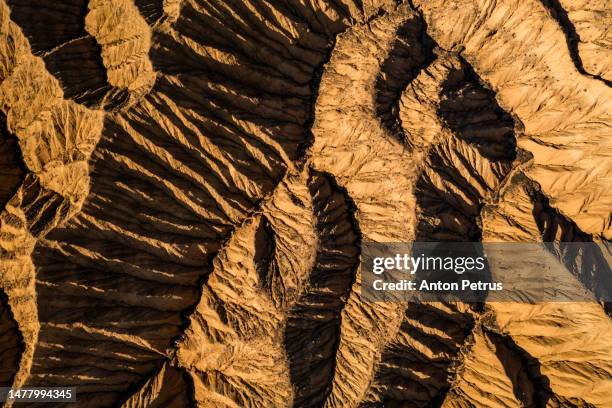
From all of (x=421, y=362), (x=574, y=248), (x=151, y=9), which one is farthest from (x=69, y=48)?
(x=574, y=248)

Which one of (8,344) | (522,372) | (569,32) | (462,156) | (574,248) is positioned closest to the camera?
(8,344)

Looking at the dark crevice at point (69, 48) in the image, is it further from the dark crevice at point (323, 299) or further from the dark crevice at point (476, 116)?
the dark crevice at point (476, 116)

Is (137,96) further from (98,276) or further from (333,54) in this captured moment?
(333,54)

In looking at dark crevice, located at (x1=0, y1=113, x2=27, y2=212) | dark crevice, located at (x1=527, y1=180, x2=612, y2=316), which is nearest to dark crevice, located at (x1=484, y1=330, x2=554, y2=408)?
dark crevice, located at (x1=527, y1=180, x2=612, y2=316)

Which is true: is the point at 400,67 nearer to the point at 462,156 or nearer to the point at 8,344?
the point at 462,156

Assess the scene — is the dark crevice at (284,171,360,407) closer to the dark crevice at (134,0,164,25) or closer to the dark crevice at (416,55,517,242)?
the dark crevice at (416,55,517,242)

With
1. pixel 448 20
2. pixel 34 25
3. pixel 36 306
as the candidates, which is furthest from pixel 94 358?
pixel 448 20
